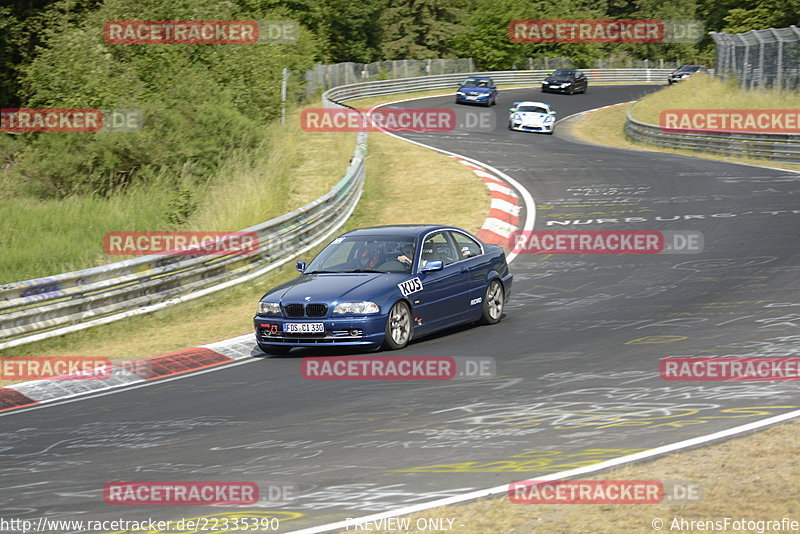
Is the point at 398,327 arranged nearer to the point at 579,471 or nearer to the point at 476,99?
the point at 579,471

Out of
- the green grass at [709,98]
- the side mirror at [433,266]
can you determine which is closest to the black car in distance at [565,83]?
the green grass at [709,98]

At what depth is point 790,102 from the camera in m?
36.0

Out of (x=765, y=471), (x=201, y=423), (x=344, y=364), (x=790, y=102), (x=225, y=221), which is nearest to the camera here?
(x=765, y=471)

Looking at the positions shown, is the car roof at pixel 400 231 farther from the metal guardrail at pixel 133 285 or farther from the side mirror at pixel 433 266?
the metal guardrail at pixel 133 285

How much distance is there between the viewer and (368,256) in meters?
12.7

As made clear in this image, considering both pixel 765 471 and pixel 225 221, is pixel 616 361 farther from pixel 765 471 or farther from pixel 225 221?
pixel 225 221

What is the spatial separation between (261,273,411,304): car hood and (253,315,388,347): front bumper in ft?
0.77

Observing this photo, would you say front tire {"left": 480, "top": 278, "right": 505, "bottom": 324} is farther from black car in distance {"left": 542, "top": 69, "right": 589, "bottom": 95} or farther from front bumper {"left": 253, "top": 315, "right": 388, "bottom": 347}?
black car in distance {"left": 542, "top": 69, "right": 589, "bottom": 95}

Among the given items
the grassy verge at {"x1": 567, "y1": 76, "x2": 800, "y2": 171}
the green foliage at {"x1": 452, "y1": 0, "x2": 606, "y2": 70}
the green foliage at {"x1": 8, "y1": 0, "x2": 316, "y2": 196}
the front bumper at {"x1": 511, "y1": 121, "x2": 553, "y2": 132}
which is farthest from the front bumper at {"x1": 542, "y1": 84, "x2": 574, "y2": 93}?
the green foliage at {"x1": 8, "y1": 0, "x2": 316, "y2": 196}

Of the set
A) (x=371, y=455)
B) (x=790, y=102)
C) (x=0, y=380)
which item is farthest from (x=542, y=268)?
(x=790, y=102)

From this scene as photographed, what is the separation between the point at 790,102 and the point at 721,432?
103 ft

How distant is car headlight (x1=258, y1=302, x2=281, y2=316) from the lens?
38.5 ft

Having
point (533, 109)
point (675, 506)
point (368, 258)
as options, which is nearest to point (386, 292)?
point (368, 258)

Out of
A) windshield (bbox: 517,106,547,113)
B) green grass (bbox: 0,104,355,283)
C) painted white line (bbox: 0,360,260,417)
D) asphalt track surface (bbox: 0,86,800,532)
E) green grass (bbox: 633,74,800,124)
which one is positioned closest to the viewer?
asphalt track surface (bbox: 0,86,800,532)
